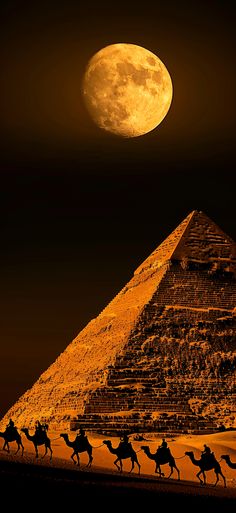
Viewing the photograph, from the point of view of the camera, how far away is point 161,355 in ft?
221

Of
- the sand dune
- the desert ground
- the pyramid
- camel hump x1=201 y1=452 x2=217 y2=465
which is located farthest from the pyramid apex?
camel hump x1=201 y1=452 x2=217 y2=465

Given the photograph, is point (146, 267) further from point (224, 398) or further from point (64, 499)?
point (64, 499)

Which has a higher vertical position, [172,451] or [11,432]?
[172,451]

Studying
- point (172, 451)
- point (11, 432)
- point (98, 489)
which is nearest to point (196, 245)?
point (172, 451)

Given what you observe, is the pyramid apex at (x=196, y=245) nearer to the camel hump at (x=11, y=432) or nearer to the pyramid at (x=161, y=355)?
the pyramid at (x=161, y=355)

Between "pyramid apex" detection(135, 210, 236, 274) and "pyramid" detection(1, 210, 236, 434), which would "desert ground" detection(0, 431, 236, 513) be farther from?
"pyramid apex" detection(135, 210, 236, 274)

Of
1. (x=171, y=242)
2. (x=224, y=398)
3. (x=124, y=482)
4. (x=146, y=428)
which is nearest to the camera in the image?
(x=124, y=482)

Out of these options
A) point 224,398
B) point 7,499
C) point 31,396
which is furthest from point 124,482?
point 31,396

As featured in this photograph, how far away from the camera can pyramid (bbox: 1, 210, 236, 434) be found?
60500 mm

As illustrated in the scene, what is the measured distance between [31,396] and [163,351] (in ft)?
34.0

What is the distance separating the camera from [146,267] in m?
78.8

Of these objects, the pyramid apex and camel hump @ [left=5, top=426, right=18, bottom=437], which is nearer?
camel hump @ [left=5, top=426, right=18, bottom=437]

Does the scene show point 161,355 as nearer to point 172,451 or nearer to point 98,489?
point 172,451

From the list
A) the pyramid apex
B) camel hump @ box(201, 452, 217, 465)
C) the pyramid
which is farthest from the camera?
the pyramid apex
